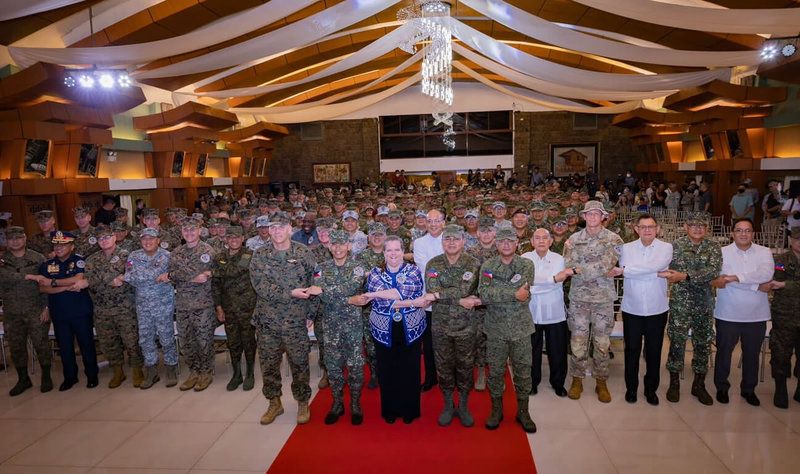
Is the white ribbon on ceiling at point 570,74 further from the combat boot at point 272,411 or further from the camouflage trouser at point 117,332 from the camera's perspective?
the combat boot at point 272,411

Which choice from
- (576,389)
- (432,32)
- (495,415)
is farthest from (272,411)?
(432,32)

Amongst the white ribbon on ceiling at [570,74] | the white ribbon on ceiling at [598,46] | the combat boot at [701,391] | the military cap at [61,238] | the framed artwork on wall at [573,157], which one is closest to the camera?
the combat boot at [701,391]

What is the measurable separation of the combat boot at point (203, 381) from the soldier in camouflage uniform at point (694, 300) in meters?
4.73

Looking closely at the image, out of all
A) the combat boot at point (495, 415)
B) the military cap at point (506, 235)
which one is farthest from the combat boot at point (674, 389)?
the military cap at point (506, 235)

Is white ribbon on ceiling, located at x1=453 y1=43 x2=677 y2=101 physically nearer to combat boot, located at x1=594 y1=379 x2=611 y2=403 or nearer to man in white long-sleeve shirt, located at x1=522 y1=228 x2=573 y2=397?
man in white long-sleeve shirt, located at x1=522 y1=228 x2=573 y2=397

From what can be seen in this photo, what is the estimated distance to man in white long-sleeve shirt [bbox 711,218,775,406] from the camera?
4133 millimetres

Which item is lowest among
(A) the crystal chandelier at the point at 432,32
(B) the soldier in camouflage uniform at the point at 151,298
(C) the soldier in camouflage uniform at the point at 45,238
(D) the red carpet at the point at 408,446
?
(D) the red carpet at the point at 408,446

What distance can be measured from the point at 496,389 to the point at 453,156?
2181 cm

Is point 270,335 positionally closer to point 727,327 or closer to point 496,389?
point 496,389

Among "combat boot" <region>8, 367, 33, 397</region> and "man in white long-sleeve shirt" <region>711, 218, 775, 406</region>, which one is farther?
"combat boot" <region>8, 367, 33, 397</region>

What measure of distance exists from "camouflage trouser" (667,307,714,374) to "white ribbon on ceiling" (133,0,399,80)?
22.4ft

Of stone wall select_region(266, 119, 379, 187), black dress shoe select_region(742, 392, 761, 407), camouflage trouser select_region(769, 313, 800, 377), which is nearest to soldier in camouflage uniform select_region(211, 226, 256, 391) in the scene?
black dress shoe select_region(742, 392, 761, 407)

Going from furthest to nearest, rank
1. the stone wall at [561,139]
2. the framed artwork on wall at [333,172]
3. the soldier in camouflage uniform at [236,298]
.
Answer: the framed artwork on wall at [333,172] < the stone wall at [561,139] < the soldier in camouflage uniform at [236,298]

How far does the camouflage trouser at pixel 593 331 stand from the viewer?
4.29 metres
